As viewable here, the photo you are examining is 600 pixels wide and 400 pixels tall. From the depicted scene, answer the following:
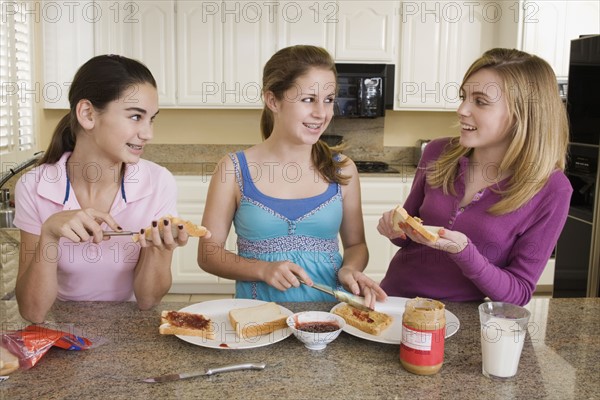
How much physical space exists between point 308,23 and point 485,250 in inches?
106

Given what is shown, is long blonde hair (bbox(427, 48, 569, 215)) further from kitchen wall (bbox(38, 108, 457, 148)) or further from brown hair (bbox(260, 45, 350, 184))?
kitchen wall (bbox(38, 108, 457, 148))

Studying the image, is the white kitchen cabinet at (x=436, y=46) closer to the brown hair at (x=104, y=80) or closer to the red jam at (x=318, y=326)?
the brown hair at (x=104, y=80)

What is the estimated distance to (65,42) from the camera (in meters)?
3.82

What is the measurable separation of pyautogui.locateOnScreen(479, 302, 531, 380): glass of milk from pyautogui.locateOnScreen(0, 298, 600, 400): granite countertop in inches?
0.9

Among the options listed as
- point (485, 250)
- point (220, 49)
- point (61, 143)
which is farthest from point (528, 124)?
point (220, 49)

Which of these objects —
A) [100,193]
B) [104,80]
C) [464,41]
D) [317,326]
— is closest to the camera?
[317,326]

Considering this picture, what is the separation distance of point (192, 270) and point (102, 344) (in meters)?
2.70

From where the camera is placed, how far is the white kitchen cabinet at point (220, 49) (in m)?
3.87

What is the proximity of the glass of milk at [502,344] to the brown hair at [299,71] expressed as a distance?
0.78 m

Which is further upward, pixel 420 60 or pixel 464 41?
pixel 464 41

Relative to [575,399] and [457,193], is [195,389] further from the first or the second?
[457,193]

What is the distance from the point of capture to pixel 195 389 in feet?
3.52

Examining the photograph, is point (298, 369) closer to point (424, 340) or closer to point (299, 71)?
point (424, 340)

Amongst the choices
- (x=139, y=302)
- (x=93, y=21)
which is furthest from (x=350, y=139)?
(x=139, y=302)
